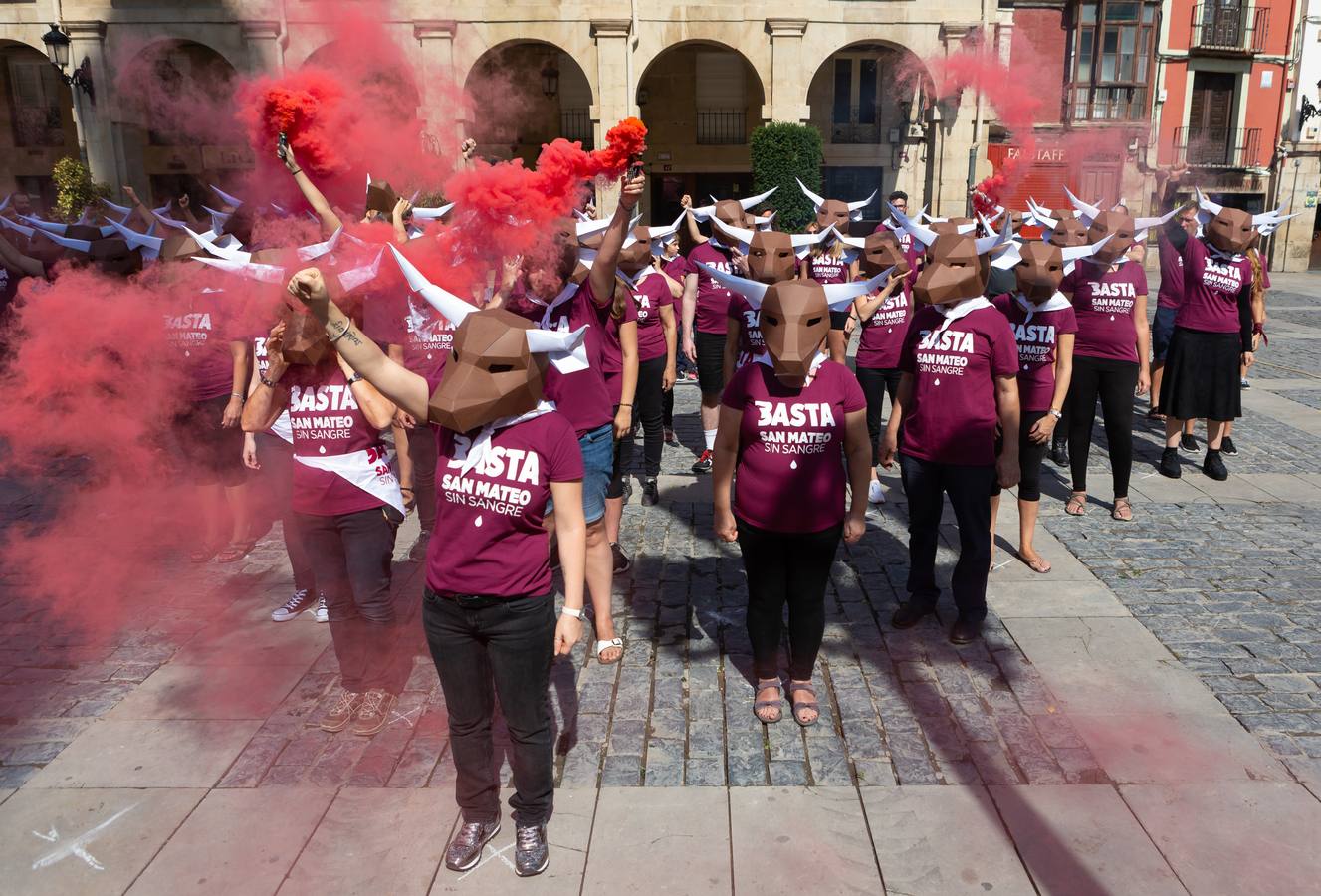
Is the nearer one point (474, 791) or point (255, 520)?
point (474, 791)

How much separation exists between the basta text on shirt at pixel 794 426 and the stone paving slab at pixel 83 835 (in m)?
2.72

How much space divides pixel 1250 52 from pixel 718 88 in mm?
17445

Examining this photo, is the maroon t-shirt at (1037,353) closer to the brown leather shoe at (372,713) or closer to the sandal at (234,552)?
the brown leather shoe at (372,713)

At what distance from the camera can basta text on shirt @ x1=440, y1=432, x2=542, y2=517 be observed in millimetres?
3176

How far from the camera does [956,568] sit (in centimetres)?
507

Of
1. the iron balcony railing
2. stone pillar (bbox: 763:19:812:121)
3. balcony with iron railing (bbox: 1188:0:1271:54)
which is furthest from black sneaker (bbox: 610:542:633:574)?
balcony with iron railing (bbox: 1188:0:1271:54)

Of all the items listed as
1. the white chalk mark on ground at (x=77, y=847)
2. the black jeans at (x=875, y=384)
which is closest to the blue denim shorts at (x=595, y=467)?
the white chalk mark on ground at (x=77, y=847)

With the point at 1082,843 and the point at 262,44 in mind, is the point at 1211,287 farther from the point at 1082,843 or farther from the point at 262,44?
the point at 262,44

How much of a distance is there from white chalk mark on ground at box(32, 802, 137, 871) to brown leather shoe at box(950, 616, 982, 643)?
3.90m

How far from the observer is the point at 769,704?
4.35m

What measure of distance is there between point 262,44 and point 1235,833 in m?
23.5

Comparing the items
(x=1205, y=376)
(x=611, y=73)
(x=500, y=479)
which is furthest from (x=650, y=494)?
(x=611, y=73)

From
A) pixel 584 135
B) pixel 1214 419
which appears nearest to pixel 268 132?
pixel 1214 419

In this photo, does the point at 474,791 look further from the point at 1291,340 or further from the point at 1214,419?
the point at 1291,340
